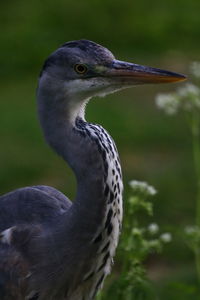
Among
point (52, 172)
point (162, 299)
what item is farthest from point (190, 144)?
point (162, 299)

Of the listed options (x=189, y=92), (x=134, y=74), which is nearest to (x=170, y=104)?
(x=189, y=92)

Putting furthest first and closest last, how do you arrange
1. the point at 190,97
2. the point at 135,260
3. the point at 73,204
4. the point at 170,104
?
1. the point at 170,104
2. the point at 190,97
3. the point at 135,260
4. the point at 73,204

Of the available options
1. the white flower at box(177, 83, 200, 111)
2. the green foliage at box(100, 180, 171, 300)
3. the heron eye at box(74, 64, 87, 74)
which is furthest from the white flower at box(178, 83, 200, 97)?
the heron eye at box(74, 64, 87, 74)

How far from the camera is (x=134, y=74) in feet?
15.6

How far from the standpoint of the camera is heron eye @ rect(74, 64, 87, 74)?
15.6 ft

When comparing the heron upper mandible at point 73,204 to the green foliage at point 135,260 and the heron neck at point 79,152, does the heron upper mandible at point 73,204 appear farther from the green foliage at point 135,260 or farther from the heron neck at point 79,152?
the green foliage at point 135,260

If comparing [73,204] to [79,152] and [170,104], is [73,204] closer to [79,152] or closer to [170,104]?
[79,152]

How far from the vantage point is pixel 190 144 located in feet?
32.2

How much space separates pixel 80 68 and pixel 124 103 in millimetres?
5987

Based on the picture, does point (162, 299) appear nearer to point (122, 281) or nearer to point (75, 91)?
point (122, 281)

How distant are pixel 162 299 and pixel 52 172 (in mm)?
2932

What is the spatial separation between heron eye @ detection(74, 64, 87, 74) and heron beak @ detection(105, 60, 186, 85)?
0.33 ft

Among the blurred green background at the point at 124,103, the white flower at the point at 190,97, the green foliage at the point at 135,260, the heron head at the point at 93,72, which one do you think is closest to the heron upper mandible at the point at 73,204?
the heron head at the point at 93,72

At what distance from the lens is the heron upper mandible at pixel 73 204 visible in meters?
4.75
